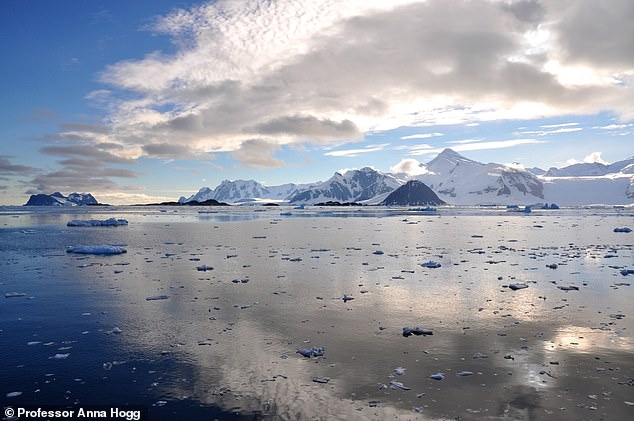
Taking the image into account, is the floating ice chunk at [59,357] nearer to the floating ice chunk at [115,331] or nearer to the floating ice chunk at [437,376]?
the floating ice chunk at [115,331]

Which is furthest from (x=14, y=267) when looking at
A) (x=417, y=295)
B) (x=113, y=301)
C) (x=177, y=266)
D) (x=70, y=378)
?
(x=417, y=295)

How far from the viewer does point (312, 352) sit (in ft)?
36.0

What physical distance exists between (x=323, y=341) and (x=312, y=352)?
105 centimetres

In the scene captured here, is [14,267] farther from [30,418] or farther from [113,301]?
[30,418]

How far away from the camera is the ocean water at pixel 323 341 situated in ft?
28.0

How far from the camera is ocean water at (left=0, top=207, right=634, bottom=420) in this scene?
853 cm

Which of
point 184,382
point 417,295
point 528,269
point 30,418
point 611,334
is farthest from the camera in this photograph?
point 528,269

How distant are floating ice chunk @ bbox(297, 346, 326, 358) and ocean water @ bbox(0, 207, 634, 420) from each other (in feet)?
0.41

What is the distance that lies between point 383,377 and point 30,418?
6989 mm

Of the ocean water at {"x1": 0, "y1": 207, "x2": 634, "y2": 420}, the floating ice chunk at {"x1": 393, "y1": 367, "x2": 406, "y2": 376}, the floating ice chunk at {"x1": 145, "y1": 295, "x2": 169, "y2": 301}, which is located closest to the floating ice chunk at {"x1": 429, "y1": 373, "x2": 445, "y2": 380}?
the ocean water at {"x1": 0, "y1": 207, "x2": 634, "y2": 420}

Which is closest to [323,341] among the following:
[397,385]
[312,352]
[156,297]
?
[312,352]

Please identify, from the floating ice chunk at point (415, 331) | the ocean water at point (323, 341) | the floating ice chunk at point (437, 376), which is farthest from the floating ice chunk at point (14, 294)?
the floating ice chunk at point (437, 376)

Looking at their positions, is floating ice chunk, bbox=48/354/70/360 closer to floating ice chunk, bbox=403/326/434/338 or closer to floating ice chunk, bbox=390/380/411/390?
floating ice chunk, bbox=390/380/411/390

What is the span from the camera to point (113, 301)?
53.8 ft
